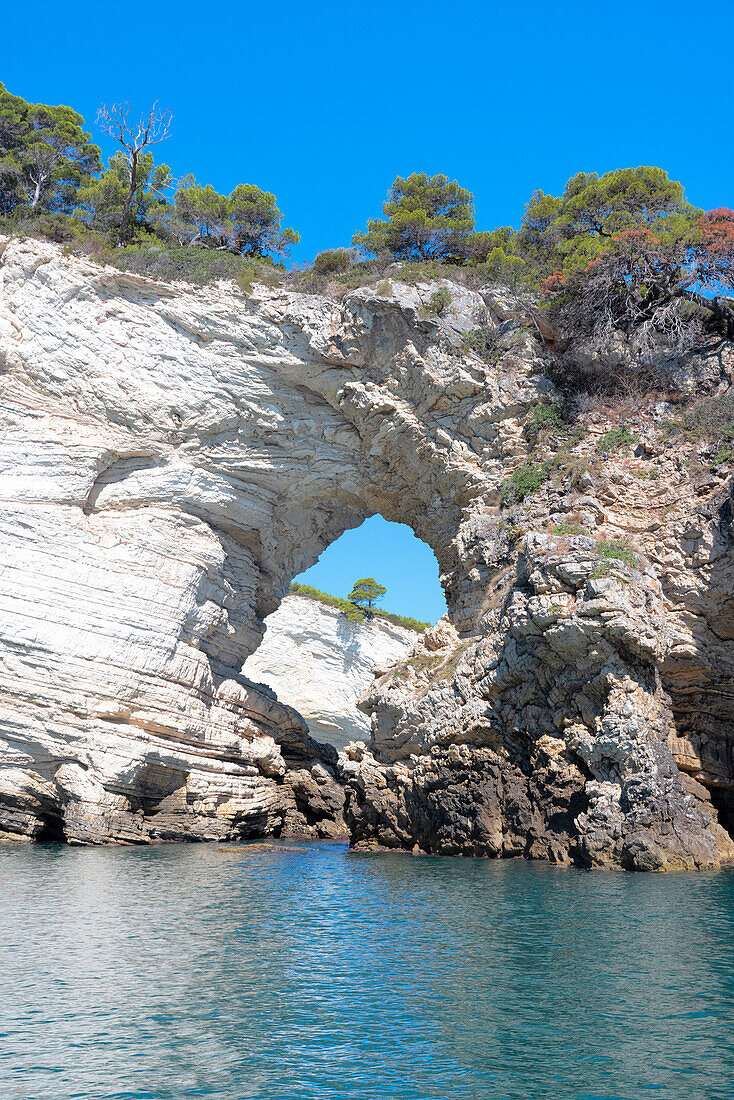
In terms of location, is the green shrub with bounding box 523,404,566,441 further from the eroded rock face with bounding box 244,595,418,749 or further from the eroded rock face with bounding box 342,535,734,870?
the eroded rock face with bounding box 244,595,418,749

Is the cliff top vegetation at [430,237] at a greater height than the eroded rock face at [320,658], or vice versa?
the cliff top vegetation at [430,237]

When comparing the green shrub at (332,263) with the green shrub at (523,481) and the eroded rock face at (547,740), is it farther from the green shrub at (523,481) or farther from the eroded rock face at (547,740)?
the eroded rock face at (547,740)

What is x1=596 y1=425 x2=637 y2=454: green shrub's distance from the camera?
2686 cm

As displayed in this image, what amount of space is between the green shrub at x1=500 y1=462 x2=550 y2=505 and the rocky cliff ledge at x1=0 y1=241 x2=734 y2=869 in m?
0.64

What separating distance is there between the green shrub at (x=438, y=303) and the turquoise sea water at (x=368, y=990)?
2066cm

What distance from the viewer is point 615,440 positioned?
27.0 m

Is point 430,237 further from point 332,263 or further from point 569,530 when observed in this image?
point 569,530

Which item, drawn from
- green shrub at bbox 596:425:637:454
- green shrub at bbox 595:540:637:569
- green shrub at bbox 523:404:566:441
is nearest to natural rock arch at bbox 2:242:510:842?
green shrub at bbox 523:404:566:441

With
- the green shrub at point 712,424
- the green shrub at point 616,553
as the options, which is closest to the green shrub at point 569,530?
the green shrub at point 616,553

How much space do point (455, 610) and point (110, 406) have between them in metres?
14.9

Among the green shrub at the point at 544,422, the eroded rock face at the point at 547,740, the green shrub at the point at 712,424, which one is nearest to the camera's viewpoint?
the eroded rock face at the point at 547,740

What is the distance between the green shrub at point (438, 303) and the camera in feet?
99.5

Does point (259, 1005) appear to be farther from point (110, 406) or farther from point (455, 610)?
point (110, 406)

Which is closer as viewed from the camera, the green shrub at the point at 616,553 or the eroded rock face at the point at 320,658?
the green shrub at the point at 616,553
